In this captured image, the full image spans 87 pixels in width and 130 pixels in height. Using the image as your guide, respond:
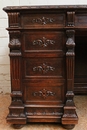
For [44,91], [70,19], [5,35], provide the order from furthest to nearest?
1. [5,35]
2. [44,91]
3. [70,19]

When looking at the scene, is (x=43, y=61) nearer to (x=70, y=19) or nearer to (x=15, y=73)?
(x=15, y=73)

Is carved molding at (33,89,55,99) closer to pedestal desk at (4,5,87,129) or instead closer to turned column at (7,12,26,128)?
pedestal desk at (4,5,87,129)

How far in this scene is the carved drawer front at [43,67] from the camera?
40.4 inches

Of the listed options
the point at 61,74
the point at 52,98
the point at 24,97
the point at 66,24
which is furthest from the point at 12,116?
the point at 66,24

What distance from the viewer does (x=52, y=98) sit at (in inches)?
41.7

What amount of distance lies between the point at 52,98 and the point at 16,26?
0.49 m

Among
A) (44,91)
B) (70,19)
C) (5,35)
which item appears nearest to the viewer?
(70,19)

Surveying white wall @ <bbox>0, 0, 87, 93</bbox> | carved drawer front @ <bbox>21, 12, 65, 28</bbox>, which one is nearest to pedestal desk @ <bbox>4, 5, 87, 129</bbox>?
carved drawer front @ <bbox>21, 12, 65, 28</bbox>

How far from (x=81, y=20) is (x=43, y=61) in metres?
0.33

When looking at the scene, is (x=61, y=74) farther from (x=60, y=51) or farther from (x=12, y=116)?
(x=12, y=116)

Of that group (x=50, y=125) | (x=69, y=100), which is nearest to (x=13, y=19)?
(x=69, y=100)

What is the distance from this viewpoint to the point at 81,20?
0.96m

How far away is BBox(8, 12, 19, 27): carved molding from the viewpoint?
3.12ft

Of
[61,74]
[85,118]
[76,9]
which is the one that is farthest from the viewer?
[85,118]
